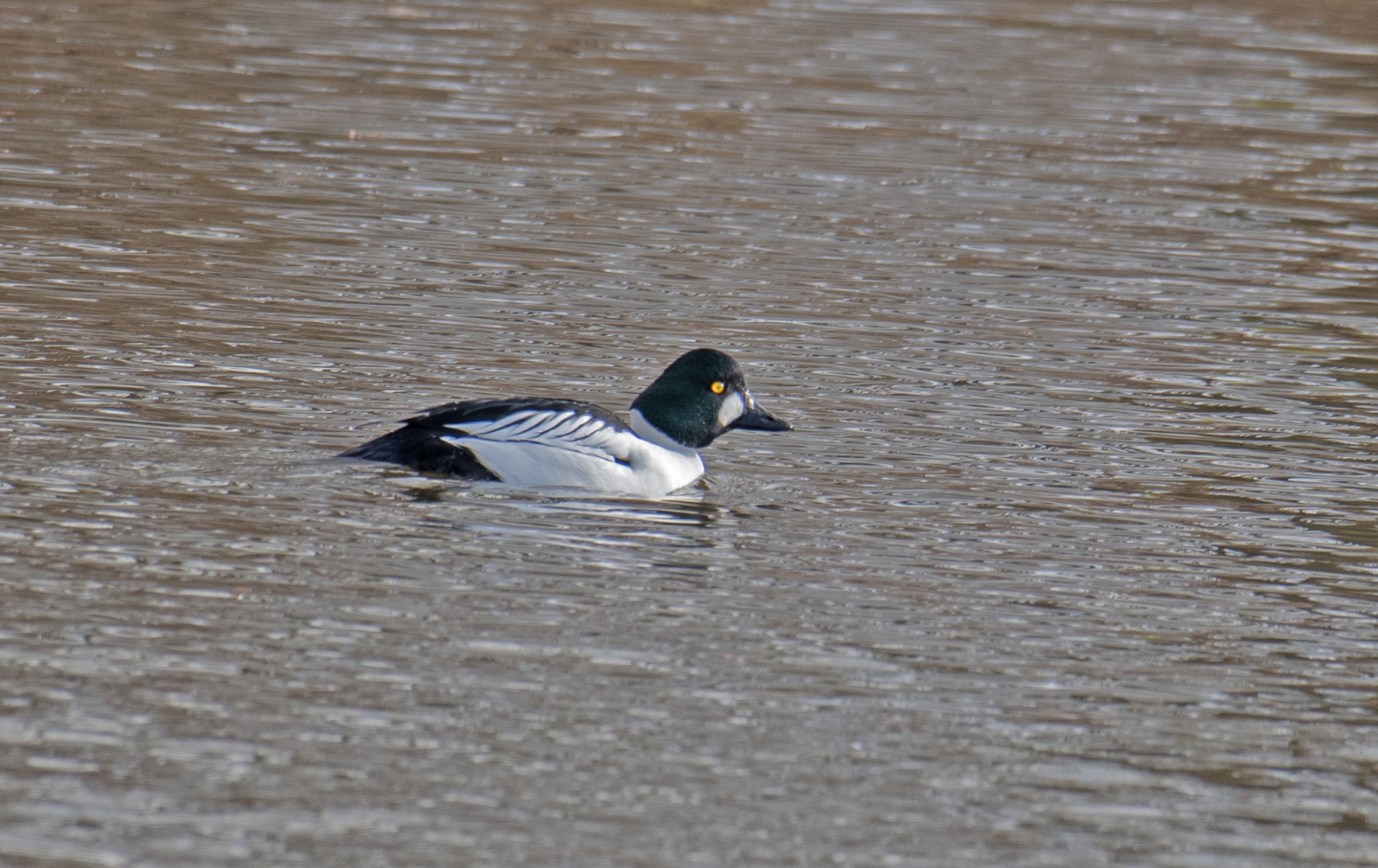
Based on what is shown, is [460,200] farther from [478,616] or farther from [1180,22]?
[1180,22]

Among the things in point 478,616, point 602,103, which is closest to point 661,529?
point 478,616

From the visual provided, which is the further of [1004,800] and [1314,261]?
[1314,261]

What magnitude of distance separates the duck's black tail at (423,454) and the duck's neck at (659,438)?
1059mm

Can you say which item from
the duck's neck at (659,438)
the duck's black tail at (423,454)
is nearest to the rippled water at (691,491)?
the duck's black tail at (423,454)

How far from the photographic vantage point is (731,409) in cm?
1116

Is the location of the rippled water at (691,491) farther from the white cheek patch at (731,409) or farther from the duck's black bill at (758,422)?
the white cheek patch at (731,409)

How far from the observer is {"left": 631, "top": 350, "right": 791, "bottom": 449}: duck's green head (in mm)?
11086

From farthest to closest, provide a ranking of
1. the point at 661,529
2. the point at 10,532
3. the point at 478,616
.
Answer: the point at 661,529 < the point at 10,532 < the point at 478,616

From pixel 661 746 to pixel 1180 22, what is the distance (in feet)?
85.5

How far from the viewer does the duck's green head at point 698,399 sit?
11.1 m

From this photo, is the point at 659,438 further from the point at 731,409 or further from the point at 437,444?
the point at 437,444

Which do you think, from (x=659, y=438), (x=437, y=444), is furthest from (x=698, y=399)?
(x=437, y=444)

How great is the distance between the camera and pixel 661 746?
6824 millimetres

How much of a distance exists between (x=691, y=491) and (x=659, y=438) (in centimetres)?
39
